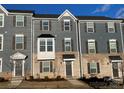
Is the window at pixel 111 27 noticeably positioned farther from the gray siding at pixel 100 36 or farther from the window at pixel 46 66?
the window at pixel 46 66

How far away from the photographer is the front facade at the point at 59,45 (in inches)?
1210

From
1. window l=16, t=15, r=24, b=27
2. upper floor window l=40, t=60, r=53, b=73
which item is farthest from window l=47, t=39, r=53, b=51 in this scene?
window l=16, t=15, r=24, b=27

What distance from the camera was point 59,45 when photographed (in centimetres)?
3203

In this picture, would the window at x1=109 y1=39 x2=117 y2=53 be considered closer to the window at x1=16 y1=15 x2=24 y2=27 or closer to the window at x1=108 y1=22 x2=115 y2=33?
the window at x1=108 y1=22 x2=115 y2=33

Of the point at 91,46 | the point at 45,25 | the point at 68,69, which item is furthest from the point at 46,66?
the point at 91,46

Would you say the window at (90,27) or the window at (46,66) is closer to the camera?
the window at (46,66)

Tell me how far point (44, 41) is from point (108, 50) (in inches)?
321

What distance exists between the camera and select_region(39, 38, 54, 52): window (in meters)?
31.5

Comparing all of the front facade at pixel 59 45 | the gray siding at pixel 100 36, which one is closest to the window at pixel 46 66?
the front facade at pixel 59 45

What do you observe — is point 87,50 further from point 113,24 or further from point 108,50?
point 113,24

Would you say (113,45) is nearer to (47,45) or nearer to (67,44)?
(67,44)

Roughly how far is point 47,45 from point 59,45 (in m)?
1.54

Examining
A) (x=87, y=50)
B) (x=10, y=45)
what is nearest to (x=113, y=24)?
(x=87, y=50)

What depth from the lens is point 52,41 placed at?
31.7 m
